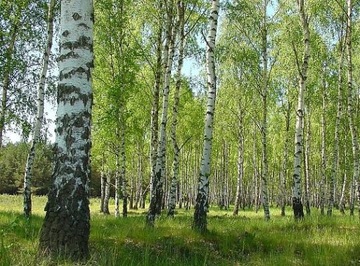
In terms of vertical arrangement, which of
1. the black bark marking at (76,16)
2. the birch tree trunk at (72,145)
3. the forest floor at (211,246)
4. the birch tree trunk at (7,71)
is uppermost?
the birch tree trunk at (7,71)

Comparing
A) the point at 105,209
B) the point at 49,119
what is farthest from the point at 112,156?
the point at 49,119

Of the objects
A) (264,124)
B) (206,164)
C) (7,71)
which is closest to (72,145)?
(206,164)

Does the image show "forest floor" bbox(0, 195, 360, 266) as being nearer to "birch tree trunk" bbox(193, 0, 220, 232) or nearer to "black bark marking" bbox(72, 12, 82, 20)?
"birch tree trunk" bbox(193, 0, 220, 232)

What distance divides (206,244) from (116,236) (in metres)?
1.92

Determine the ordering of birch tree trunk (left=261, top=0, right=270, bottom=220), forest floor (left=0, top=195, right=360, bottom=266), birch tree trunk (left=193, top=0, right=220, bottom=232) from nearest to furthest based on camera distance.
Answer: forest floor (left=0, top=195, right=360, bottom=266)
birch tree trunk (left=193, top=0, right=220, bottom=232)
birch tree trunk (left=261, top=0, right=270, bottom=220)

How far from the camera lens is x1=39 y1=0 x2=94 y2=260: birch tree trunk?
195 inches

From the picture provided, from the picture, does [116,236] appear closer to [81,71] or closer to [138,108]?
[81,71]

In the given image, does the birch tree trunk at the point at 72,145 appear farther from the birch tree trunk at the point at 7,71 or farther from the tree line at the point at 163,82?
the birch tree trunk at the point at 7,71

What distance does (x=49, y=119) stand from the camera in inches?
628

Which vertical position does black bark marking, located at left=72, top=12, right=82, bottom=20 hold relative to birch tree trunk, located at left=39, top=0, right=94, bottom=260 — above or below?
above

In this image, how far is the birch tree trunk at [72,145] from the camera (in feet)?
16.3

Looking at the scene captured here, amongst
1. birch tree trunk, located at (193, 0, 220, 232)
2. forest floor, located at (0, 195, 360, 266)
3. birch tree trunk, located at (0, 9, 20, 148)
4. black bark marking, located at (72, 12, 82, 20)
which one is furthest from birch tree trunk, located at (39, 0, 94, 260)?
birch tree trunk, located at (0, 9, 20, 148)

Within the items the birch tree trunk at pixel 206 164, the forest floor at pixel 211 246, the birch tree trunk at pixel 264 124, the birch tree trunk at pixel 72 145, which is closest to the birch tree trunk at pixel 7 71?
the forest floor at pixel 211 246

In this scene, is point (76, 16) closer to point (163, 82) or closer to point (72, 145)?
point (72, 145)
